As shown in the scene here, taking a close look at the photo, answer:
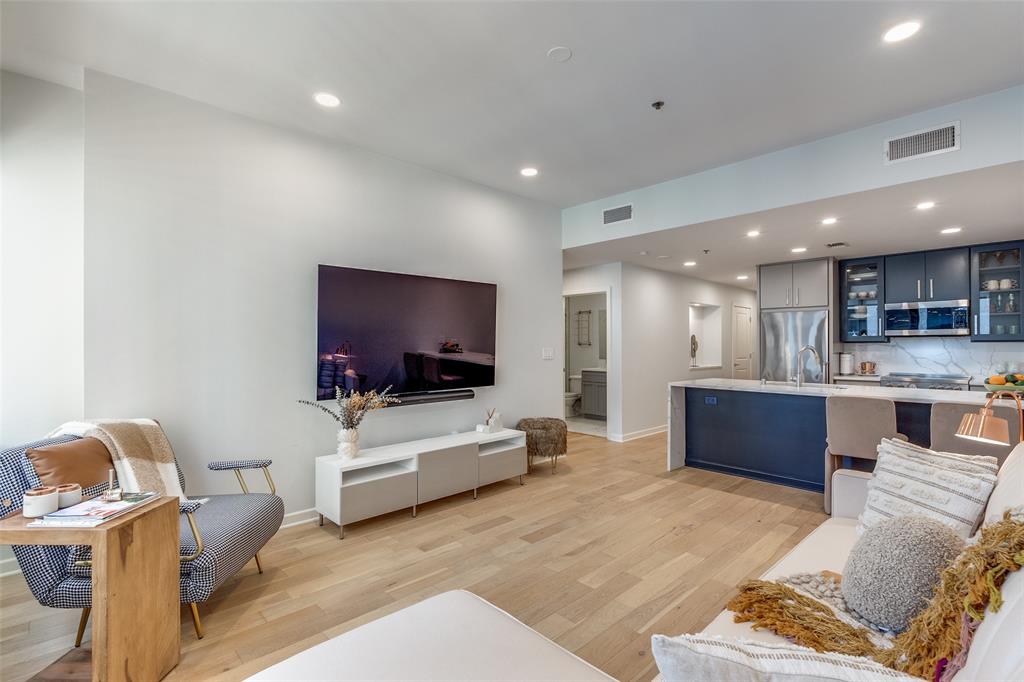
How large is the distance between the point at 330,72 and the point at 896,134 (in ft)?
12.1

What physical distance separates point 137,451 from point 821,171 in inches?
187

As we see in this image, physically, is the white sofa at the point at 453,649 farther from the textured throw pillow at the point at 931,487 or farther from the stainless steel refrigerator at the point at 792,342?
the stainless steel refrigerator at the point at 792,342

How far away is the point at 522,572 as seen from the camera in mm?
2611

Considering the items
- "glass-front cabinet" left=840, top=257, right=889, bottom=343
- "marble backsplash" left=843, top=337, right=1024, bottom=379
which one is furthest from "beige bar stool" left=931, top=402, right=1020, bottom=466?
"glass-front cabinet" left=840, top=257, right=889, bottom=343

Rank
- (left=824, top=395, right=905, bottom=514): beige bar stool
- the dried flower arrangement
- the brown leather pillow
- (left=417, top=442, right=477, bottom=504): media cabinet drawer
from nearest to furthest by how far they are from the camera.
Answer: the brown leather pillow
(left=824, top=395, right=905, bottom=514): beige bar stool
the dried flower arrangement
(left=417, top=442, right=477, bottom=504): media cabinet drawer

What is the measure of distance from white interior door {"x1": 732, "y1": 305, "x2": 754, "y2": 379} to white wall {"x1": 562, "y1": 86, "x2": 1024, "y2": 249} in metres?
4.78

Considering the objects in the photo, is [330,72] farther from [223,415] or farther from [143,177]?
[223,415]

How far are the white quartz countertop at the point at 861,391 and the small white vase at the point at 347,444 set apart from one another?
120 inches

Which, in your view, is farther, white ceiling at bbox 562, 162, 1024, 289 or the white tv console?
white ceiling at bbox 562, 162, 1024, 289

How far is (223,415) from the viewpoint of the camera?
9.99ft

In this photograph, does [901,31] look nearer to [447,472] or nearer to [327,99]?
[327,99]

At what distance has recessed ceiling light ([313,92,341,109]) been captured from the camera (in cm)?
289

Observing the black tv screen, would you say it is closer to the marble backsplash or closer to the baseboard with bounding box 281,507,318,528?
the baseboard with bounding box 281,507,318,528

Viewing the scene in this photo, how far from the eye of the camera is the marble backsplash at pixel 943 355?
16.3 feet
